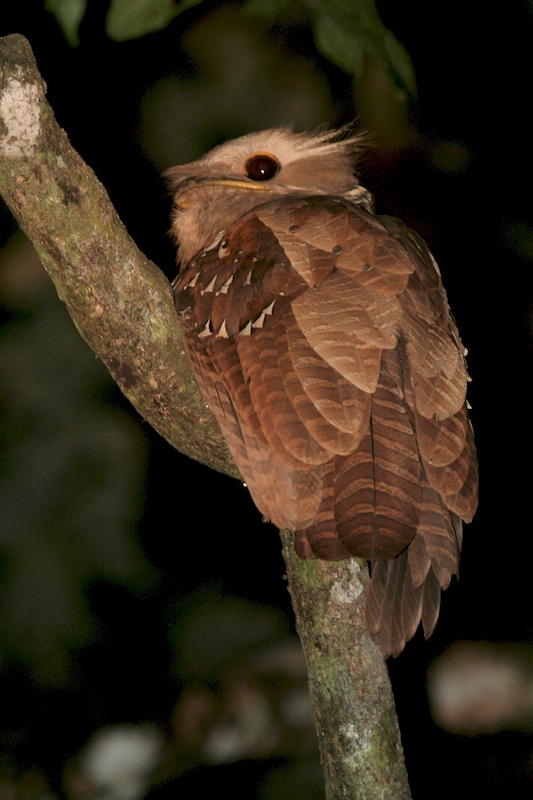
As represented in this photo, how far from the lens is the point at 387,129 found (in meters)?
3.63

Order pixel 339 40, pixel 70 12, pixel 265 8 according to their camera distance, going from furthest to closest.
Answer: pixel 265 8 → pixel 339 40 → pixel 70 12

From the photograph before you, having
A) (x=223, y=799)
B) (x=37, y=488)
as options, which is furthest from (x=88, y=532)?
(x=223, y=799)

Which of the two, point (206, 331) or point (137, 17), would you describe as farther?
point (137, 17)

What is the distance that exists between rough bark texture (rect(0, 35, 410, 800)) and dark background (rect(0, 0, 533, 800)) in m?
1.70

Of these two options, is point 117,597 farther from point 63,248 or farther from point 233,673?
point 63,248

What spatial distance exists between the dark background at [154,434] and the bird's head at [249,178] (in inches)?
40.9

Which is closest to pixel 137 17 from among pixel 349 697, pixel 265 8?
pixel 265 8

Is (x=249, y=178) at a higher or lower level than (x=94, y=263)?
lower

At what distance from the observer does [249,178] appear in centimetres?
228

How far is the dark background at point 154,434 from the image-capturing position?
336 cm

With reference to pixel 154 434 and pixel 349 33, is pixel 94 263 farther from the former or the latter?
pixel 154 434

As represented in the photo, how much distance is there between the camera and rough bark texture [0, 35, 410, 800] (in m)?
1.48

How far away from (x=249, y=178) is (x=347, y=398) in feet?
3.23

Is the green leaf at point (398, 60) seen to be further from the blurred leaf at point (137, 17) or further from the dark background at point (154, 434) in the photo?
the dark background at point (154, 434)
